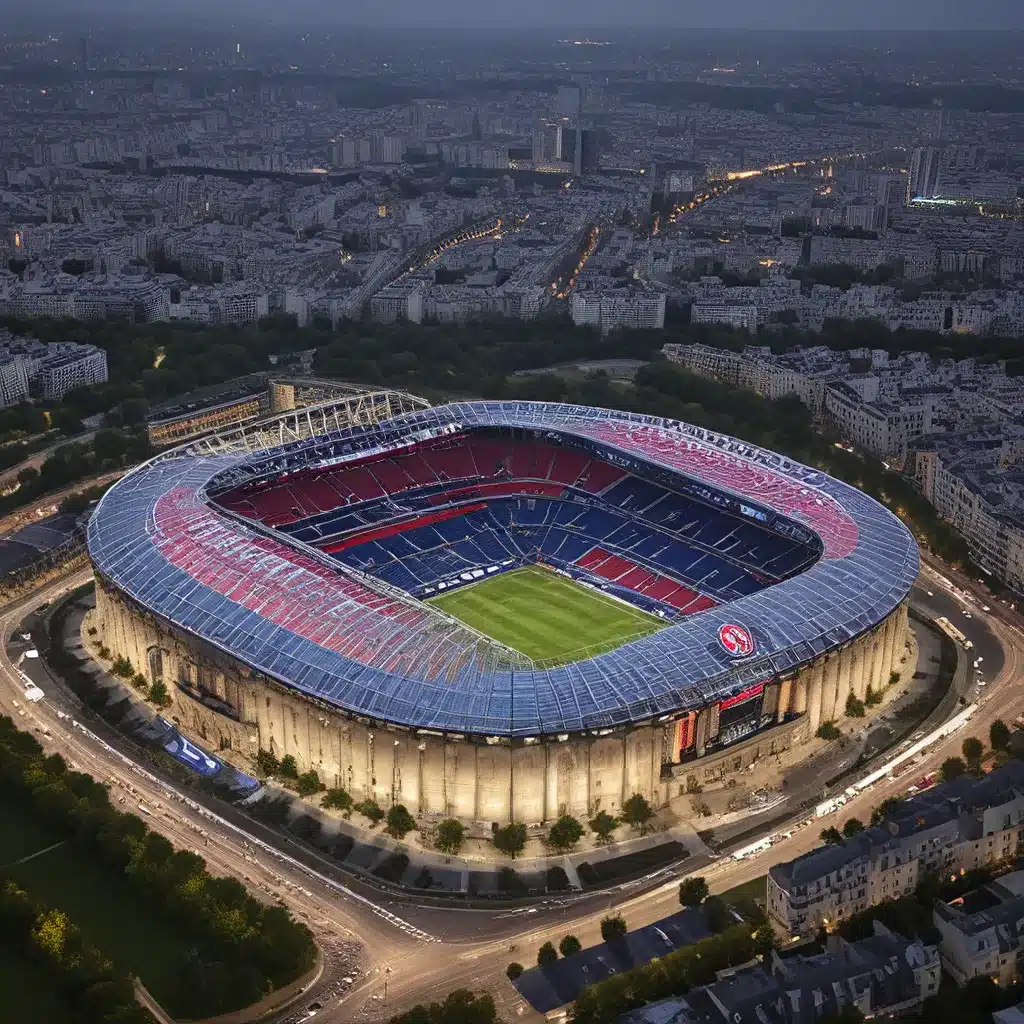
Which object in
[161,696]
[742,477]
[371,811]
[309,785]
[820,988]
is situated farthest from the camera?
[742,477]

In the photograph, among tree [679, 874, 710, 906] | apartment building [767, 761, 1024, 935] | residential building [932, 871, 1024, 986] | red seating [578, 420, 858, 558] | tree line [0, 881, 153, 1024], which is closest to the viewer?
tree line [0, 881, 153, 1024]

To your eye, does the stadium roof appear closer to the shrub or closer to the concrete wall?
the concrete wall

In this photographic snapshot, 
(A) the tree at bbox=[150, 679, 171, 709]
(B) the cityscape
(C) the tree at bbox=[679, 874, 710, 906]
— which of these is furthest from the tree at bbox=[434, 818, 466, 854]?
(A) the tree at bbox=[150, 679, 171, 709]

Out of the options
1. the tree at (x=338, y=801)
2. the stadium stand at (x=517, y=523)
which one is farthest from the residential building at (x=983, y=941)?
the stadium stand at (x=517, y=523)

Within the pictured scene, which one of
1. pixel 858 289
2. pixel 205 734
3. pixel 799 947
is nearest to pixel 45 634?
pixel 205 734

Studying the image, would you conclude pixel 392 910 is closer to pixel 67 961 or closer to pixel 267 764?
pixel 267 764

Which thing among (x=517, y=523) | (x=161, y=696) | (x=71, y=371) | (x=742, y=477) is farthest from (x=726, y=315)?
(x=161, y=696)

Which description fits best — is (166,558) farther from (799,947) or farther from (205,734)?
(799,947)
